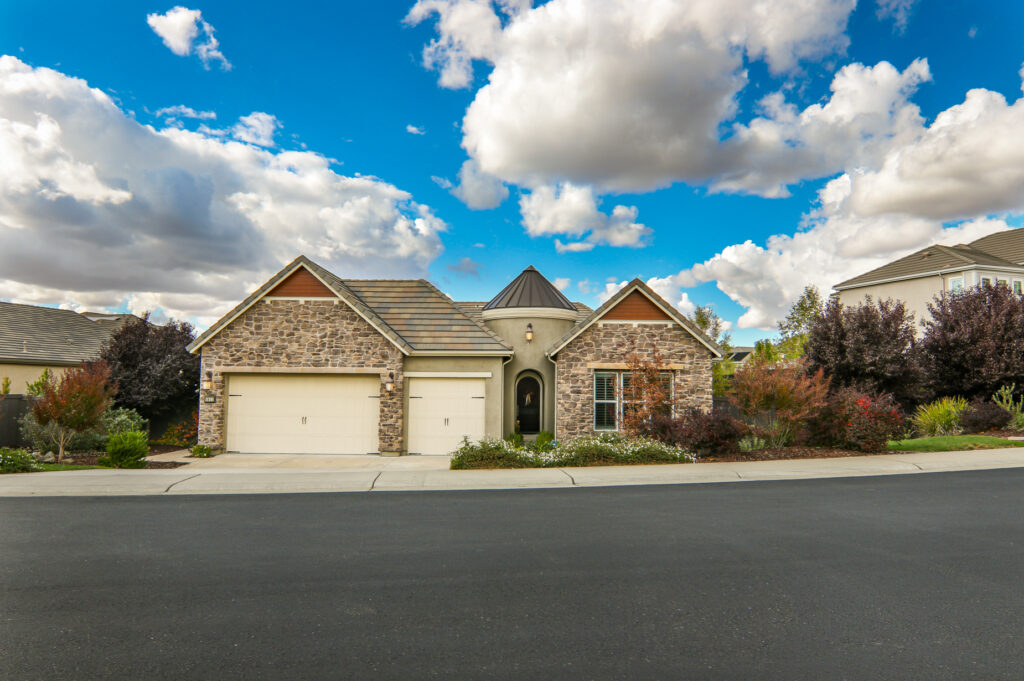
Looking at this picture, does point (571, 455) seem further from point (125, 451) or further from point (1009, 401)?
point (1009, 401)

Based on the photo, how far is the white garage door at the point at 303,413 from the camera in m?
17.0

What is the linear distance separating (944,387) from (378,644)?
82.9ft

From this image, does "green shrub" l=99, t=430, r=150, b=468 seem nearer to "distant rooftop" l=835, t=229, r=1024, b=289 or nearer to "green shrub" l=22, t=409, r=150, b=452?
"green shrub" l=22, t=409, r=150, b=452

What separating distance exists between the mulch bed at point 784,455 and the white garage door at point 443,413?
648 cm

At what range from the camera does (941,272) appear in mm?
31891

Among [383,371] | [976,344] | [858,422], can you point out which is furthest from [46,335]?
[976,344]

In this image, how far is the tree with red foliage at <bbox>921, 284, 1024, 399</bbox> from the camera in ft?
69.0

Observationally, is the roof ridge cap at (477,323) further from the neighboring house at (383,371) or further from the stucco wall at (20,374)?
the stucco wall at (20,374)

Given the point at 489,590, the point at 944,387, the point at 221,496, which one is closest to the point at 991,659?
the point at 489,590

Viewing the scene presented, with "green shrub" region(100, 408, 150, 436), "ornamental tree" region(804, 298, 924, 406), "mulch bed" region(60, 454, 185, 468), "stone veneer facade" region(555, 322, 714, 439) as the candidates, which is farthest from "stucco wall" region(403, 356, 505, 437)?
"ornamental tree" region(804, 298, 924, 406)

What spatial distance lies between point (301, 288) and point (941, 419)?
2081 cm

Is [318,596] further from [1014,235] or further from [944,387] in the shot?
[1014,235]

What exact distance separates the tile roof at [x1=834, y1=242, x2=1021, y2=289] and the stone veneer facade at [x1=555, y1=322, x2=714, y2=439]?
2232 cm

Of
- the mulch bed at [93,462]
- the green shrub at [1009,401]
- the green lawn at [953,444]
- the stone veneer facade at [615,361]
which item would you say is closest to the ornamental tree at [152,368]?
the mulch bed at [93,462]
